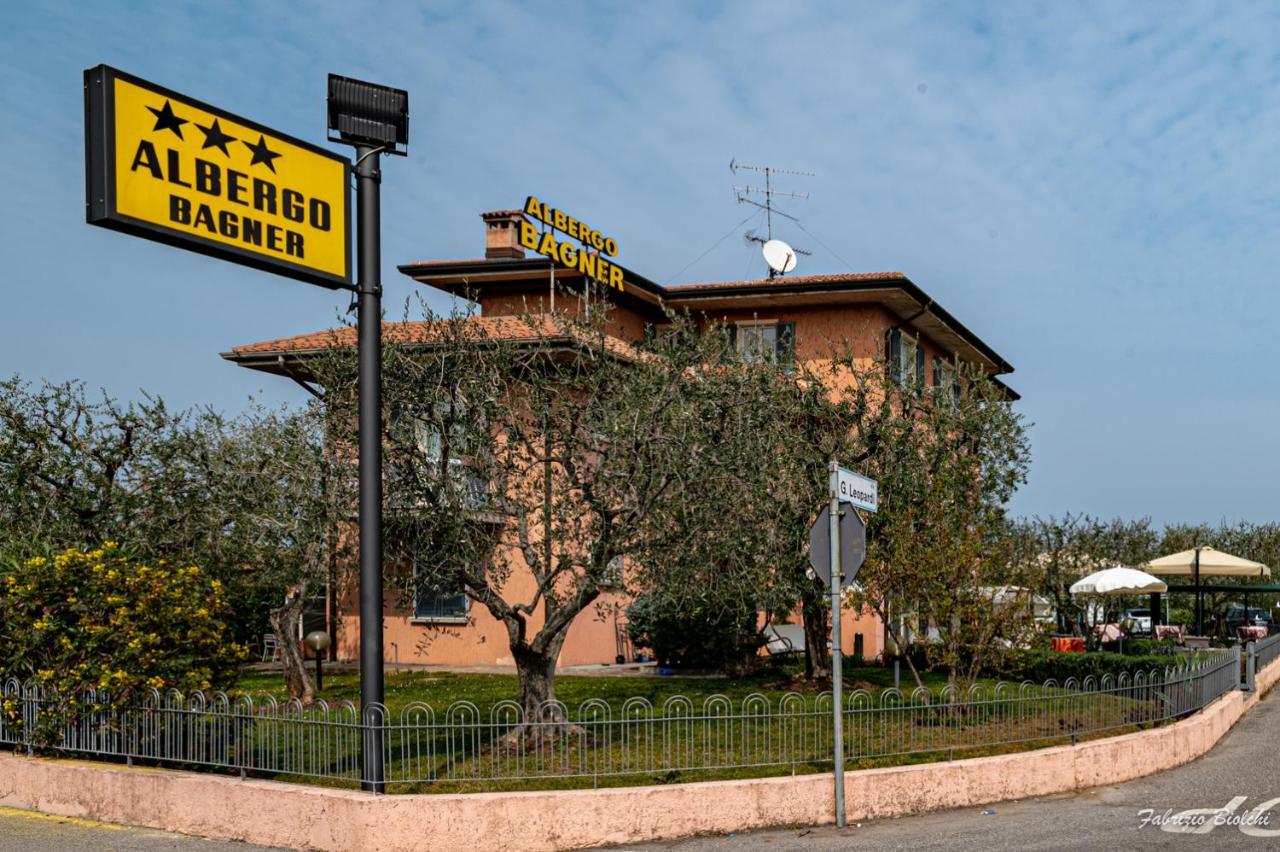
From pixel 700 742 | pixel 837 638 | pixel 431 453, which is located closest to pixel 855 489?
pixel 837 638

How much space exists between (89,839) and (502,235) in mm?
21773

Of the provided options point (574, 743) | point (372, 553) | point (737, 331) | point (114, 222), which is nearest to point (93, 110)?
point (114, 222)

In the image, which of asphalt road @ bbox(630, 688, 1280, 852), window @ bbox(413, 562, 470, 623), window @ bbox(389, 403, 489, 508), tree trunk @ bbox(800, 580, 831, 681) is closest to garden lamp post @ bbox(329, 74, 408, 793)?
window @ bbox(389, 403, 489, 508)

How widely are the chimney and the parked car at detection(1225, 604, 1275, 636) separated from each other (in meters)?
26.2

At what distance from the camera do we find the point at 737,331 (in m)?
28.3

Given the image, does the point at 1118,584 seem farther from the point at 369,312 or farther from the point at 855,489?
the point at 369,312

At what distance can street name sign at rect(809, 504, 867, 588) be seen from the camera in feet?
32.7

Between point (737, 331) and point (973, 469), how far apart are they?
11.0m

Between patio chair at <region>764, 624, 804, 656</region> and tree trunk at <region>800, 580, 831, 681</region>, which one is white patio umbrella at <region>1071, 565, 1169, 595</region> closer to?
patio chair at <region>764, 624, 804, 656</region>

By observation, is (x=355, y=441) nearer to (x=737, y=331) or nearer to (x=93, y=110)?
(x=93, y=110)

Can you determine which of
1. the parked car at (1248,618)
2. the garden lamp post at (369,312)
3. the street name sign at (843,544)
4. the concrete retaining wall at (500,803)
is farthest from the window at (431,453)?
the parked car at (1248,618)

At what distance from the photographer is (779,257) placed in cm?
3022

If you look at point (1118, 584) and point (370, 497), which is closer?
point (370, 497)

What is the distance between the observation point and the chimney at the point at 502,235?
29469 millimetres
